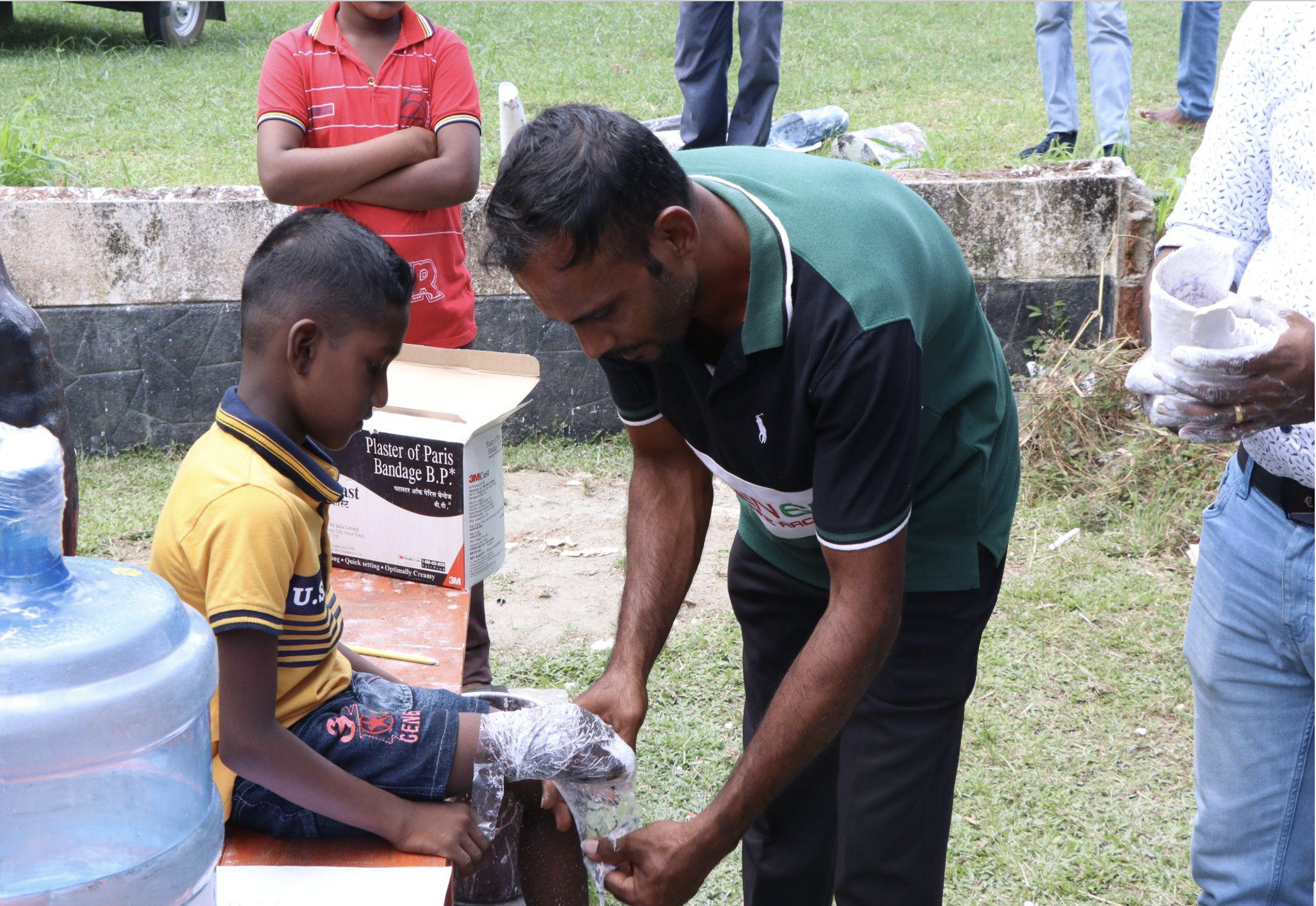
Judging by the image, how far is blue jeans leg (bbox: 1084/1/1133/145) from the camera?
6188mm

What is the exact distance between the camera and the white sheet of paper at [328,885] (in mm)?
1680

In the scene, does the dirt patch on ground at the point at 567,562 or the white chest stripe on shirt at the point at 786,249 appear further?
the dirt patch on ground at the point at 567,562

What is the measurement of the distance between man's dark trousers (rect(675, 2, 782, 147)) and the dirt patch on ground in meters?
2.15

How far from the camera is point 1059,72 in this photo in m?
6.31

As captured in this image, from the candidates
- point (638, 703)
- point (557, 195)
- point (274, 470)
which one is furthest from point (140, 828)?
point (638, 703)

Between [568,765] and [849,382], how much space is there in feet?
2.79

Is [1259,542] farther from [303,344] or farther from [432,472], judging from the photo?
[432,472]

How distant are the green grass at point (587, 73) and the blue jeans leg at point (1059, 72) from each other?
371mm

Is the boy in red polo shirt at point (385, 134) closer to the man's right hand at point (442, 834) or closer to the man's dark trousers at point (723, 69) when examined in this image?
the man's right hand at point (442, 834)

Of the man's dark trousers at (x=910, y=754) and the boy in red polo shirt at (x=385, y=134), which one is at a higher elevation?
the boy in red polo shirt at (x=385, y=134)

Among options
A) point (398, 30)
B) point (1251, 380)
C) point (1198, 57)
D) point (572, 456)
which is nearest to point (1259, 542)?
point (1251, 380)

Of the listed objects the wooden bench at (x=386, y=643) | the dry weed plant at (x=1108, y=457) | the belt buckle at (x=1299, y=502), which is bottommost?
the dry weed plant at (x=1108, y=457)

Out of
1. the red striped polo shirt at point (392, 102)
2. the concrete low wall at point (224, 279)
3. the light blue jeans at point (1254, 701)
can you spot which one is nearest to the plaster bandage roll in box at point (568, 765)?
the light blue jeans at point (1254, 701)

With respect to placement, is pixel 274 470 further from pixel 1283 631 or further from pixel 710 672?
pixel 710 672
